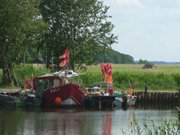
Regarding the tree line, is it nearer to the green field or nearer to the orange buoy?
the green field

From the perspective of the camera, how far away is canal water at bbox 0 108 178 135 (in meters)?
47.3

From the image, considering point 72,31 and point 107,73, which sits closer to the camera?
point 107,73

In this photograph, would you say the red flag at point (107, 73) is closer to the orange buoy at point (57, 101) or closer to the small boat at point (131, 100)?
the small boat at point (131, 100)

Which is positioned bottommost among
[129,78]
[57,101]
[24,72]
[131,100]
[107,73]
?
[131,100]

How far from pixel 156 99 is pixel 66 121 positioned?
28.2 meters

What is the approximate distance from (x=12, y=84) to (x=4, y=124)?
130ft

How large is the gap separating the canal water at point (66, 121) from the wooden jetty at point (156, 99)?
9.43 m

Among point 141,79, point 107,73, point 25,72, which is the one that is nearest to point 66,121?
point 107,73

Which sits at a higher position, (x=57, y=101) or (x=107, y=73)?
(x=107, y=73)

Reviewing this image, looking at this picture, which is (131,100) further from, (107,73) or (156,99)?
(156,99)

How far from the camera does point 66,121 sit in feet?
186

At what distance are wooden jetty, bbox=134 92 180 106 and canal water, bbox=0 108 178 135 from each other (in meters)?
9.43

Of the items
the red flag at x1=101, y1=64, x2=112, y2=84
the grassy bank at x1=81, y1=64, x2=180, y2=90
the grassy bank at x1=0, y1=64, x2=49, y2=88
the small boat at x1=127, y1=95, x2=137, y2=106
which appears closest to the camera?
the small boat at x1=127, y1=95, x2=137, y2=106

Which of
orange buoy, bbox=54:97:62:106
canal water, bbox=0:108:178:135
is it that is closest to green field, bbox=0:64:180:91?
Answer: orange buoy, bbox=54:97:62:106
